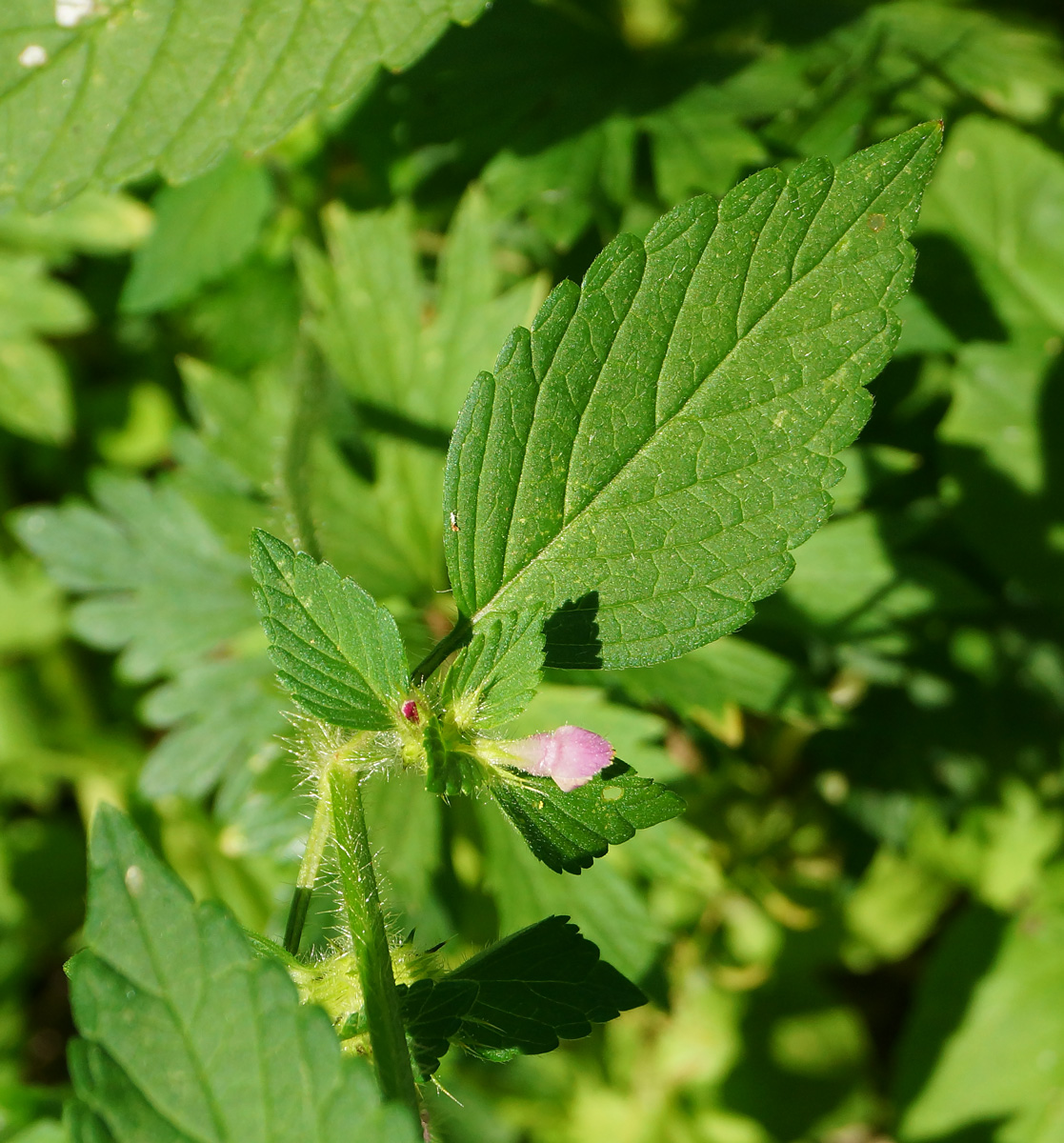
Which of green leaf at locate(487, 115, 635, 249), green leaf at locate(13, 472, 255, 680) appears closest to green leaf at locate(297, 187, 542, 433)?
green leaf at locate(487, 115, 635, 249)

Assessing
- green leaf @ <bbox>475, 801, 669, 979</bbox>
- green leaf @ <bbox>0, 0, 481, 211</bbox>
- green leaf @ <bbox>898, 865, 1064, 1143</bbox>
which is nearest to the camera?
green leaf @ <bbox>0, 0, 481, 211</bbox>

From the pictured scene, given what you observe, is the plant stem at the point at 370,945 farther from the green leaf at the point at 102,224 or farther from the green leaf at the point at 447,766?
the green leaf at the point at 102,224

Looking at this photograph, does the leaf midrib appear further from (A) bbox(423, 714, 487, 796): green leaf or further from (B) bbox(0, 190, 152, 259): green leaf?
(B) bbox(0, 190, 152, 259): green leaf

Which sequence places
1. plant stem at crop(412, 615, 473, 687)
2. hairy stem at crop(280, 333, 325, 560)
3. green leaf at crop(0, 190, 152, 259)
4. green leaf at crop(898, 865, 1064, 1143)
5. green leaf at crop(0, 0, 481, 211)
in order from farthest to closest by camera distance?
1. green leaf at crop(0, 190, 152, 259)
2. green leaf at crop(898, 865, 1064, 1143)
3. hairy stem at crop(280, 333, 325, 560)
4. green leaf at crop(0, 0, 481, 211)
5. plant stem at crop(412, 615, 473, 687)

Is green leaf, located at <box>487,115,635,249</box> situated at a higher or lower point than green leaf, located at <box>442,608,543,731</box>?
higher

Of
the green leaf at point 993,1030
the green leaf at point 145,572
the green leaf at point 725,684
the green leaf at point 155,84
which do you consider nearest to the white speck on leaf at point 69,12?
the green leaf at point 155,84
